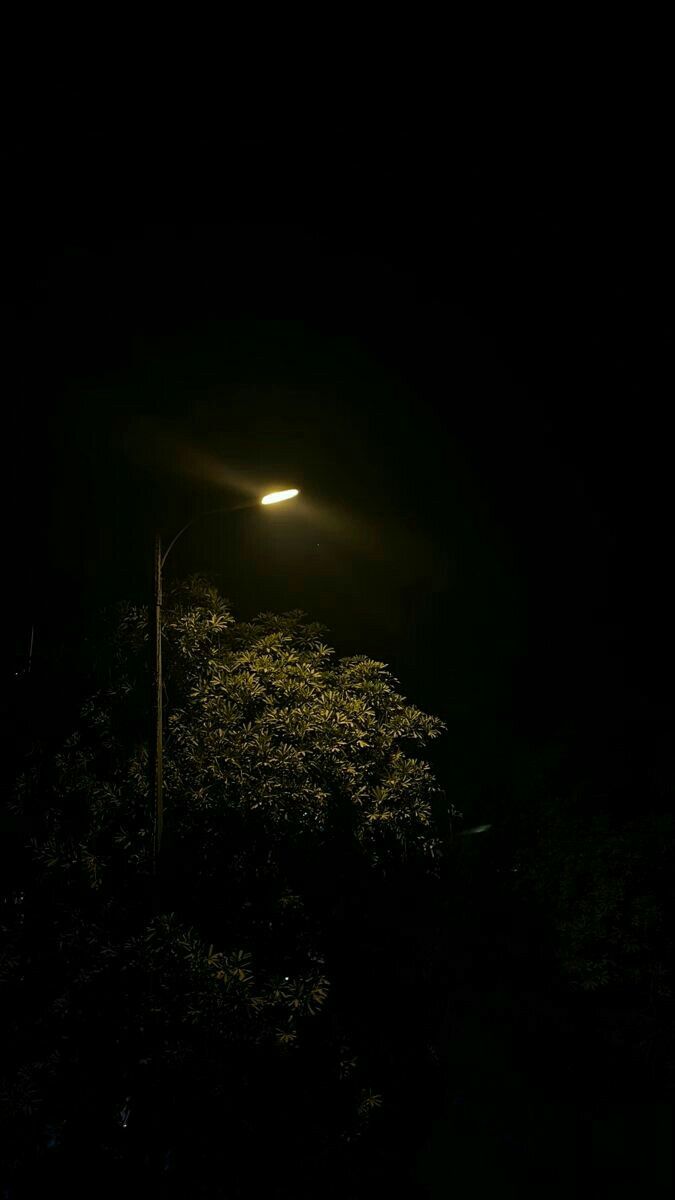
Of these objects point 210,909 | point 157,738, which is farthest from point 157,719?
point 210,909

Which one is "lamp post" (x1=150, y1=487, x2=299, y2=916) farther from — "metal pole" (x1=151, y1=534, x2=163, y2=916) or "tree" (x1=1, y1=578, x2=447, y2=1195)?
"tree" (x1=1, y1=578, x2=447, y2=1195)

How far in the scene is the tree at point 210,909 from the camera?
682cm

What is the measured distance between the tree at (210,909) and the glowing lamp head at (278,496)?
2.09 meters

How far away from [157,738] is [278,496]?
2603mm

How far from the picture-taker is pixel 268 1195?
7465mm

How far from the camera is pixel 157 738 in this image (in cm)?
700

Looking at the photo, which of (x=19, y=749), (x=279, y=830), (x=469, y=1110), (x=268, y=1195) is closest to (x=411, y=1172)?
(x=469, y=1110)

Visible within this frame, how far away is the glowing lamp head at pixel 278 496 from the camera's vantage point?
7.10 metres

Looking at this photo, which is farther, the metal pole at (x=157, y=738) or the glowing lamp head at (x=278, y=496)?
the glowing lamp head at (x=278, y=496)

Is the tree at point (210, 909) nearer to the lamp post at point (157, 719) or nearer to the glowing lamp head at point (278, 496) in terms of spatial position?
the lamp post at point (157, 719)

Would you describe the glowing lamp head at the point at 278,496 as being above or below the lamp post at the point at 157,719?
above

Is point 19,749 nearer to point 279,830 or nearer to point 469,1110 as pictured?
point 279,830

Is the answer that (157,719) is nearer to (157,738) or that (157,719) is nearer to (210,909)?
(157,738)

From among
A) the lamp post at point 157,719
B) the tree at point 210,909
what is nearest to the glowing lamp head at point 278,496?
the lamp post at point 157,719
